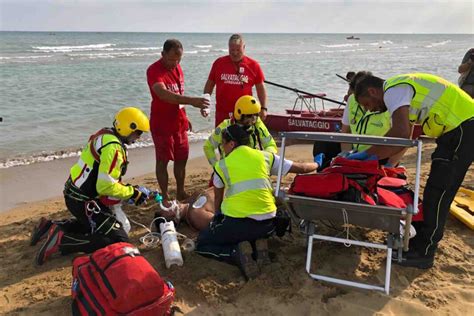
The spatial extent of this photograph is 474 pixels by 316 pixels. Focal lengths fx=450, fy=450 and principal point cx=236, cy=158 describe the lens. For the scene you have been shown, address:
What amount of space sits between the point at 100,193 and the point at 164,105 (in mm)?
1586

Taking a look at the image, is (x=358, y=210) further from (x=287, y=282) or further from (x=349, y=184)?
(x=287, y=282)

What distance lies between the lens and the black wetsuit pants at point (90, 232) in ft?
13.6

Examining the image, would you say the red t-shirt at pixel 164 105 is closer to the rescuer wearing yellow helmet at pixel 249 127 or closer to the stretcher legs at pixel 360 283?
the rescuer wearing yellow helmet at pixel 249 127

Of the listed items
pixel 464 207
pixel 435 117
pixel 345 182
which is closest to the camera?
pixel 345 182

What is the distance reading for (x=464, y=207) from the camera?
5.06 metres

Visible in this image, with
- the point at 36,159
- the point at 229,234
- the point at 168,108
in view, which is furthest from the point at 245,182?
the point at 36,159

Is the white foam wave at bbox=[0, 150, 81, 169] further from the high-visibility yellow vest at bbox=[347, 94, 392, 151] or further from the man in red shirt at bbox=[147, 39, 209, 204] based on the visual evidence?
the high-visibility yellow vest at bbox=[347, 94, 392, 151]

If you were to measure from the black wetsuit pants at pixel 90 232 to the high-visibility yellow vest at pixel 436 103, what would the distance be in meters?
2.71

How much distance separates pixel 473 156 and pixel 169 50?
3.26 meters

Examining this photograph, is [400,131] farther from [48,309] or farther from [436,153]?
[48,309]

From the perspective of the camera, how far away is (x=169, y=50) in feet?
16.6

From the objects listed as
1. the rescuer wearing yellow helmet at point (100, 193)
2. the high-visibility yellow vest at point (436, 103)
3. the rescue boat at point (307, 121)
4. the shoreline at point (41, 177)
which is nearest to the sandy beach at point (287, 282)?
the rescuer wearing yellow helmet at point (100, 193)

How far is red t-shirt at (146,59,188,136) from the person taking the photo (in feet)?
16.9

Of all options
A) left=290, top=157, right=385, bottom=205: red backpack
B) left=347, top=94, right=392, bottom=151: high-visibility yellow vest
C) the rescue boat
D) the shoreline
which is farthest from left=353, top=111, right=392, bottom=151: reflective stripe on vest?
the rescue boat
